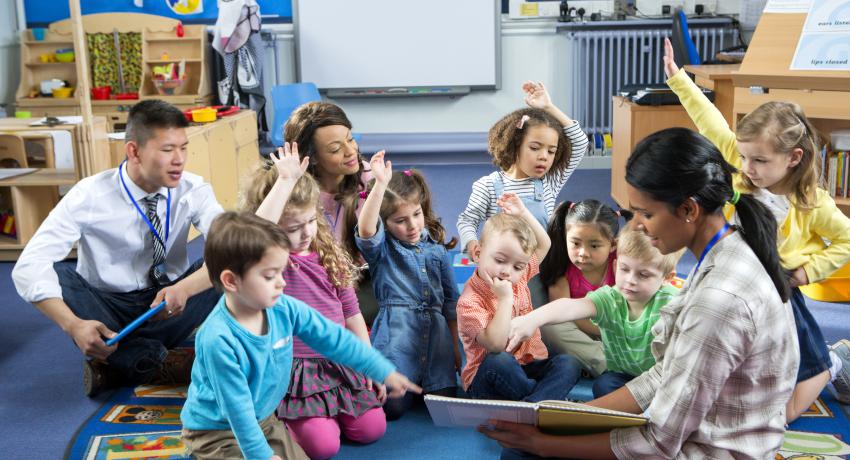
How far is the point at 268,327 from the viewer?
5.98ft

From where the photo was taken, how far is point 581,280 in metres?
2.75

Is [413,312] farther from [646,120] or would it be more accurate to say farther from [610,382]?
[646,120]

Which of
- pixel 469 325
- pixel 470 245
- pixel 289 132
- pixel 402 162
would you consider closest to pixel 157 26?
pixel 402 162

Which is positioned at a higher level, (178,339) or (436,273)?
(436,273)

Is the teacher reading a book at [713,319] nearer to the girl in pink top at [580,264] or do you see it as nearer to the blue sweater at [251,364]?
the blue sweater at [251,364]

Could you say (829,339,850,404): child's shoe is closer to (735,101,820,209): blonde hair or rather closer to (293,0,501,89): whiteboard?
(735,101,820,209): blonde hair

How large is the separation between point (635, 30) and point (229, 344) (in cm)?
527

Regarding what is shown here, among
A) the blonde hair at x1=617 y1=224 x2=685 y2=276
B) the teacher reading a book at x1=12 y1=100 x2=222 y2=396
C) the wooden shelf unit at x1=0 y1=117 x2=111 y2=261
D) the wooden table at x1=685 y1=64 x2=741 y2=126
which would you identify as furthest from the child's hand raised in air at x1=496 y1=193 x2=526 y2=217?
the wooden shelf unit at x1=0 y1=117 x2=111 y2=261

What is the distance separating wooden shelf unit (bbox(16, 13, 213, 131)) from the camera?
20.3 feet

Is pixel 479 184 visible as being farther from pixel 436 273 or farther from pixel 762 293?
pixel 762 293

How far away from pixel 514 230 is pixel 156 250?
49.7 inches

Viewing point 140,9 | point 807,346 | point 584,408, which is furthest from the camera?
point 140,9

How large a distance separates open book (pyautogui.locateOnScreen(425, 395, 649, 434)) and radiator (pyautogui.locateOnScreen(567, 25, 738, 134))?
5.08 meters

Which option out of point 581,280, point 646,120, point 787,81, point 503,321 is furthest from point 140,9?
point 503,321
